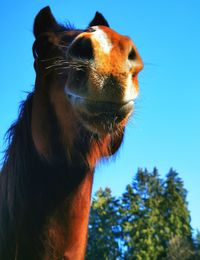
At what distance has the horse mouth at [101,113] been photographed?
2.79 m

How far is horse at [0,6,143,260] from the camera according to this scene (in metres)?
3.19

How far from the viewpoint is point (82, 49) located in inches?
110

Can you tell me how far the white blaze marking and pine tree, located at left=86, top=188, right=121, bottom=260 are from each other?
5985 centimetres

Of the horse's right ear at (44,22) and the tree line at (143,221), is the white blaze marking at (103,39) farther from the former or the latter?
the tree line at (143,221)

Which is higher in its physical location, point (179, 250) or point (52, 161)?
point (179, 250)

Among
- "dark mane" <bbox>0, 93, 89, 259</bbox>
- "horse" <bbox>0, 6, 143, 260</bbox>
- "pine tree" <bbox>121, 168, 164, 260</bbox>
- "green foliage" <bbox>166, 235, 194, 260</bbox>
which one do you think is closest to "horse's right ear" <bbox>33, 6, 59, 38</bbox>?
"horse" <bbox>0, 6, 143, 260</bbox>

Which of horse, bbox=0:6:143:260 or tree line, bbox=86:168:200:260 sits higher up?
tree line, bbox=86:168:200:260

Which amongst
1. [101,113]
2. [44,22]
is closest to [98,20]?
[44,22]

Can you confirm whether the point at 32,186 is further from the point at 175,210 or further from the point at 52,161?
the point at 175,210

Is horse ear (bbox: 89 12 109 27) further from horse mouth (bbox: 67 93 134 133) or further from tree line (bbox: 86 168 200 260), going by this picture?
tree line (bbox: 86 168 200 260)

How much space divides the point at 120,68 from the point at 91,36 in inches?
12.5

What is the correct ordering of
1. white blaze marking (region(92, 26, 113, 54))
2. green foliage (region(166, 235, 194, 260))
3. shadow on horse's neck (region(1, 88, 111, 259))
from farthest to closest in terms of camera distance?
green foliage (region(166, 235, 194, 260)) → shadow on horse's neck (region(1, 88, 111, 259)) → white blaze marking (region(92, 26, 113, 54))

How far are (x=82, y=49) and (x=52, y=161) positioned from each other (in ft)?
3.36

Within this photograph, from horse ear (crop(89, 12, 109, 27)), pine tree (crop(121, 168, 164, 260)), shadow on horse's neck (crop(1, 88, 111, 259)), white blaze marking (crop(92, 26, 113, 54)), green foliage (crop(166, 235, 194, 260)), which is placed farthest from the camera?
pine tree (crop(121, 168, 164, 260))
